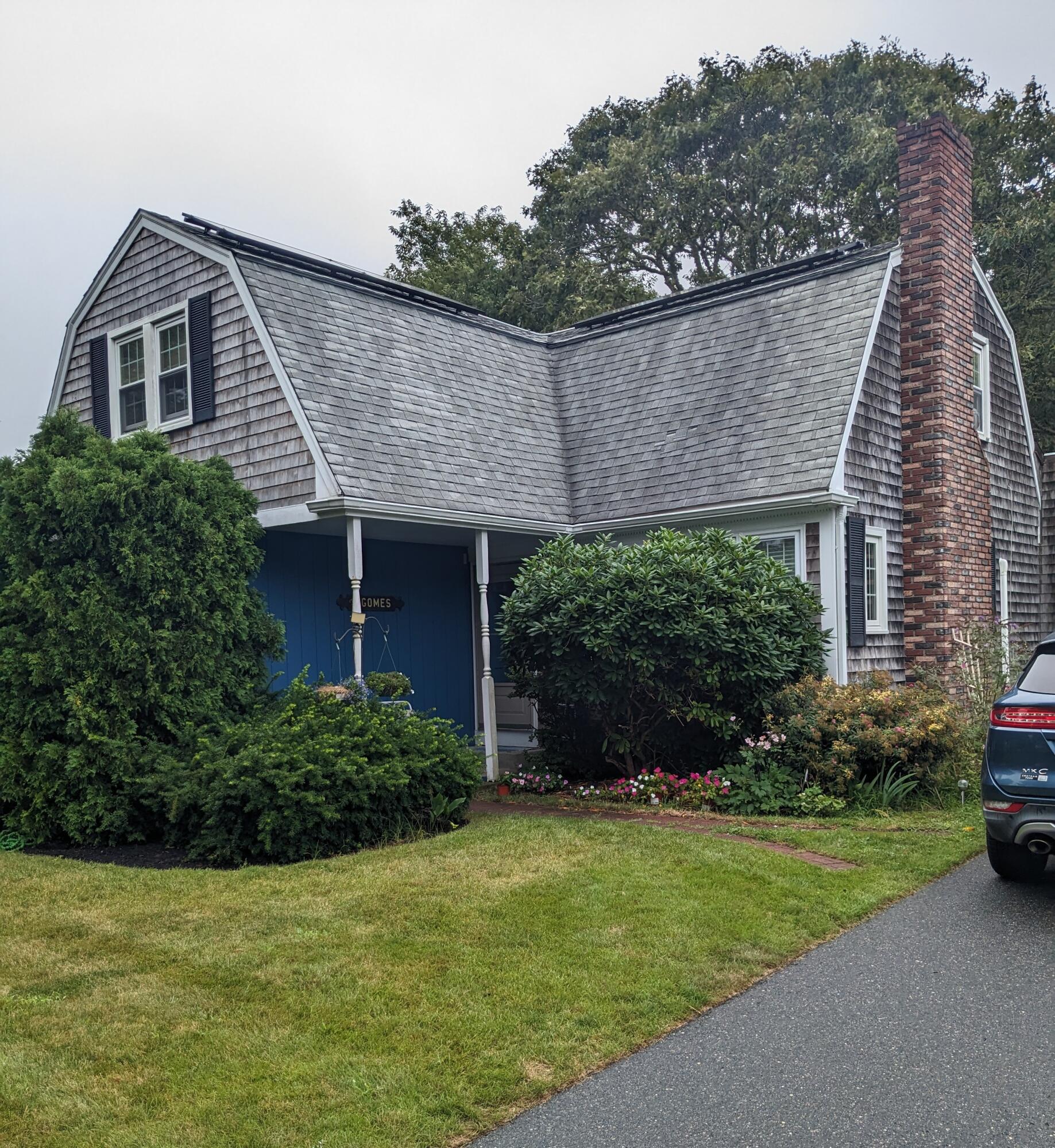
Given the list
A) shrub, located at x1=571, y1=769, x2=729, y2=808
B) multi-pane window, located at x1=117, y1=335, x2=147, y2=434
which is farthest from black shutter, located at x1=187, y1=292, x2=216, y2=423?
shrub, located at x1=571, y1=769, x2=729, y2=808

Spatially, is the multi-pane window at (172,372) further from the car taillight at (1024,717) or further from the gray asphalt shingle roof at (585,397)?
the car taillight at (1024,717)

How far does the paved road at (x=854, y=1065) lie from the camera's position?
336cm

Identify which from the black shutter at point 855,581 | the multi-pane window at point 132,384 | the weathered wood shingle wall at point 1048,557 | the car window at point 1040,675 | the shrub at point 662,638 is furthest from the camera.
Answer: the weathered wood shingle wall at point 1048,557

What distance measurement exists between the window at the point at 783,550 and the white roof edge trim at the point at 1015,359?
5057mm

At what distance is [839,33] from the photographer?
83.9 ft

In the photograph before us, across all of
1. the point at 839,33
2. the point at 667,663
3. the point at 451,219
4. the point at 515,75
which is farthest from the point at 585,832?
the point at 451,219

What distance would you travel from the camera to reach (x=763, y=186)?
2567 centimetres

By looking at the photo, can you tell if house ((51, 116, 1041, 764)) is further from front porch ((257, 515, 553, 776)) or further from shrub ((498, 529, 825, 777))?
shrub ((498, 529, 825, 777))

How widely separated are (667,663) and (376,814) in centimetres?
315

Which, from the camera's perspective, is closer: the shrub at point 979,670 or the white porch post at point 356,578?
the white porch post at point 356,578

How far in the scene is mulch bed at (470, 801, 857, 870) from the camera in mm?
7070

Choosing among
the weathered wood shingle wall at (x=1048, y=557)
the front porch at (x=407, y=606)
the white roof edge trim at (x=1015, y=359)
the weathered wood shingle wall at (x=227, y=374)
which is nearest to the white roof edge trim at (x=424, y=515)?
the front porch at (x=407, y=606)

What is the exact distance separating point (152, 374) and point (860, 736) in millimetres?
9335

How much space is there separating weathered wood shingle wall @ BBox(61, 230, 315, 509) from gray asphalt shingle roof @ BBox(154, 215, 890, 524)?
13.7 inches
